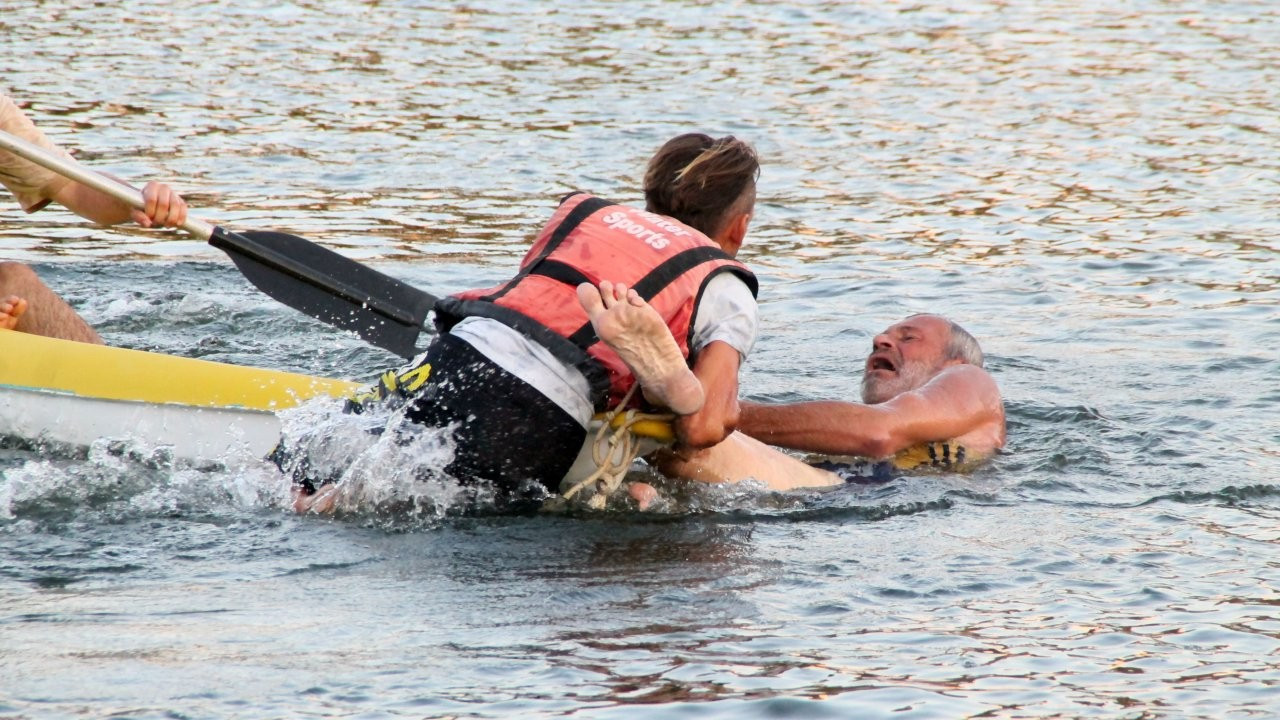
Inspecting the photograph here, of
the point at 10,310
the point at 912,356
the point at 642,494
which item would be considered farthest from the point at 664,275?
the point at 10,310

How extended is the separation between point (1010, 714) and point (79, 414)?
12.4ft

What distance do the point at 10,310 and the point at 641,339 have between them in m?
2.96

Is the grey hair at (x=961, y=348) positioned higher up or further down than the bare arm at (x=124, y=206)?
further down

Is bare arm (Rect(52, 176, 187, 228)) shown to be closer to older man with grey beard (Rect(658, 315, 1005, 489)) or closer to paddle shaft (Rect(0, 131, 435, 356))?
paddle shaft (Rect(0, 131, 435, 356))

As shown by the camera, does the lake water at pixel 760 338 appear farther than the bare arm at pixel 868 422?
No

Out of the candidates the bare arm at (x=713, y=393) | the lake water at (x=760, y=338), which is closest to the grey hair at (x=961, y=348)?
the lake water at (x=760, y=338)

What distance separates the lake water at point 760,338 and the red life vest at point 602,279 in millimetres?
682

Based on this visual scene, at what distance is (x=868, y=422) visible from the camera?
6.33 metres

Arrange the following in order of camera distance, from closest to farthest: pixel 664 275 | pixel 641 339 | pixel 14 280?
1. pixel 641 339
2. pixel 664 275
3. pixel 14 280

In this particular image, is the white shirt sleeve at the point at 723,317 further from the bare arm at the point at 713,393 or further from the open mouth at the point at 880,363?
the open mouth at the point at 880,363

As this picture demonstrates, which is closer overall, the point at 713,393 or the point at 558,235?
the point at 713,393

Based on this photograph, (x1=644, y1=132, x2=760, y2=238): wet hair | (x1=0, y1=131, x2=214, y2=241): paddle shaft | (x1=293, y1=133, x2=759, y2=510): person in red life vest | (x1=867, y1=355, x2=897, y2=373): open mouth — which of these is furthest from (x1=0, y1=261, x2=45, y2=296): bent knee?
(x1=867, y1=355, x2=897, y2=373): open mouth

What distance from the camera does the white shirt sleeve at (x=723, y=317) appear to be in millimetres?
5309

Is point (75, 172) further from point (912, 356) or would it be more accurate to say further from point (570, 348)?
point (912, 356)
